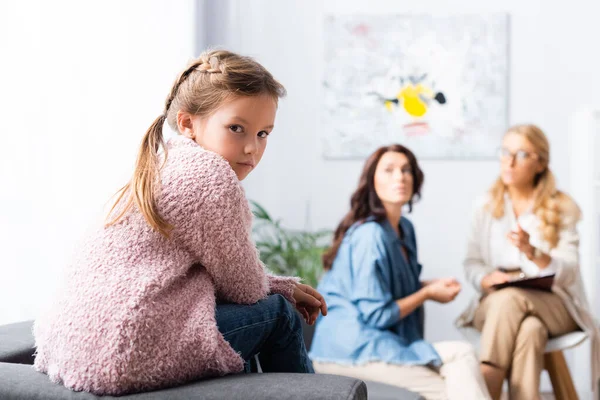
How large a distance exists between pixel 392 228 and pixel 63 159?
3.75 feet

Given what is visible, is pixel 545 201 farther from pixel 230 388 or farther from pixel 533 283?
pixel 230 388

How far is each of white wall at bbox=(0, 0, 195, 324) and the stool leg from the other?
74.8 inches

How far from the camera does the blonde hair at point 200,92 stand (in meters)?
1.39

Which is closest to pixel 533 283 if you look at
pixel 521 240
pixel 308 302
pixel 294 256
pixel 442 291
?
pixel 521 240

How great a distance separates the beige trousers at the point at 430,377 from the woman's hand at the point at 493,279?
26.0 inches

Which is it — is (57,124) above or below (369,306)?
above

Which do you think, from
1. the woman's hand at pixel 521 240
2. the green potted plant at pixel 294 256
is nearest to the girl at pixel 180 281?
the woman's hand at pixel 521 240

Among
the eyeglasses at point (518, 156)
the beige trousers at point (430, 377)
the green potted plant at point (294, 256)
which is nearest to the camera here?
the beige trousers at point (430, 377)

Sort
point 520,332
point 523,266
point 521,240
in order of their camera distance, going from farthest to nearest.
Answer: point 523,266 → point 521,240 → point 520,332

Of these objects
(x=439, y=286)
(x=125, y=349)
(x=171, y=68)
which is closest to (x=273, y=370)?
(x=125, y=349)

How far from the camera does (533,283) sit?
3.00m

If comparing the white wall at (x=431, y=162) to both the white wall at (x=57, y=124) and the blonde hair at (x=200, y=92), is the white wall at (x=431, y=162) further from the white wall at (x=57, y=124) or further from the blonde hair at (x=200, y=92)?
the blonde hair at (x=200, y=92)

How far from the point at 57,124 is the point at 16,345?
804 mm

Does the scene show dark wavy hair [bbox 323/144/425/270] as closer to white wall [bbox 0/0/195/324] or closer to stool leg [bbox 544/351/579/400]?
white wall [bbox 0/0/195/324]
